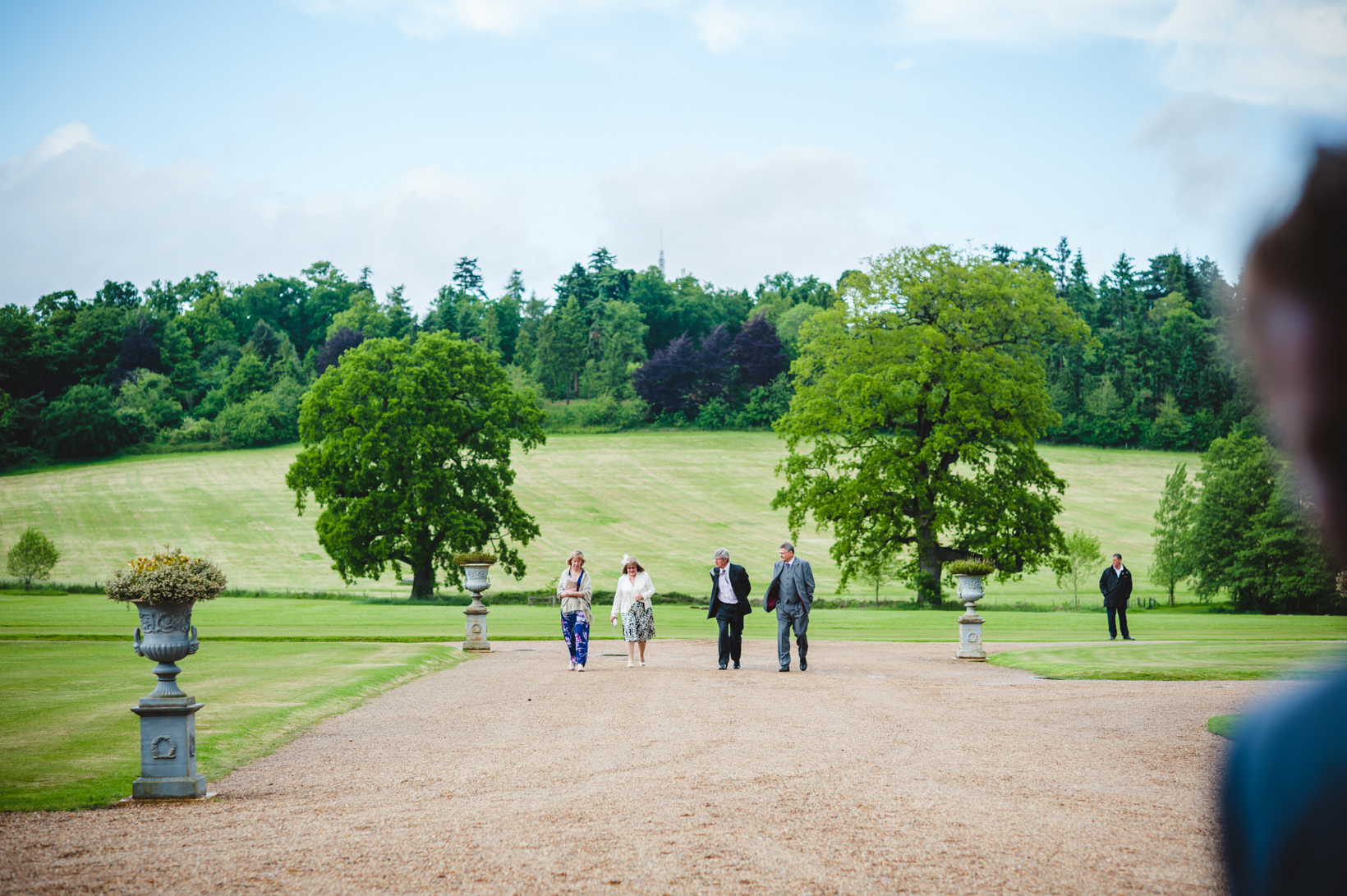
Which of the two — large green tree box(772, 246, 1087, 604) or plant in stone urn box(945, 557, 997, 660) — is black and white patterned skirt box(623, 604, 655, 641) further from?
large green tree box(772, 246, 1087, 604)

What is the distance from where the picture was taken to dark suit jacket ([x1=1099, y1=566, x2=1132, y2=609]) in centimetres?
2638

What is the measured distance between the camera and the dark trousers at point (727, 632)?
19922 millimetres

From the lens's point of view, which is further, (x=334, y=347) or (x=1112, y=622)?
(x=334, y=347)

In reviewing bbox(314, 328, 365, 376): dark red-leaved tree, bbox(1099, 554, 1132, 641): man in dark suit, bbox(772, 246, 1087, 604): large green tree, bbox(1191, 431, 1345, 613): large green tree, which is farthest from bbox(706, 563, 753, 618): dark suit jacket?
bbox(314, 328, 365, 376): dark red-leaved tree

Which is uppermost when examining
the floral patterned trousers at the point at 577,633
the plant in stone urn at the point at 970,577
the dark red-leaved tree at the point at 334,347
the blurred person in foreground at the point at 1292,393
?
the dark red-leaved tree at the point at 334,347

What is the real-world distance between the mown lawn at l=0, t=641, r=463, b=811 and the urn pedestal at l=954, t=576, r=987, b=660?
10657mm

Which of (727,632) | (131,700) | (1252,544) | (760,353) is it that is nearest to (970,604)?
(727,632)

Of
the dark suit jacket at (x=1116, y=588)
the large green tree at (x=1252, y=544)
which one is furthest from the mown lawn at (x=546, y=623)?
the large green tree at (x=1252, y=544)

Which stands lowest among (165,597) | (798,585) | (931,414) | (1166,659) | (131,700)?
(1166,659)

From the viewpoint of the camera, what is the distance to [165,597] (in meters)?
9.51

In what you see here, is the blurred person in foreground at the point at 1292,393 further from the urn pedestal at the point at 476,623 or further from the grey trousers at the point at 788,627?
the urn pedestal at the point at 476,623

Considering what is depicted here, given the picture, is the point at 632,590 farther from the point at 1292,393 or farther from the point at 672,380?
the point at 672,380

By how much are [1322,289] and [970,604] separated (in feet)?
74.9

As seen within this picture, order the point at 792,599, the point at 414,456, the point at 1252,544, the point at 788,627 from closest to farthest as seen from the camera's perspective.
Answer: the point at 792,599 < the point at 788,627 < the point at 1252,544 < the point at 414,456
